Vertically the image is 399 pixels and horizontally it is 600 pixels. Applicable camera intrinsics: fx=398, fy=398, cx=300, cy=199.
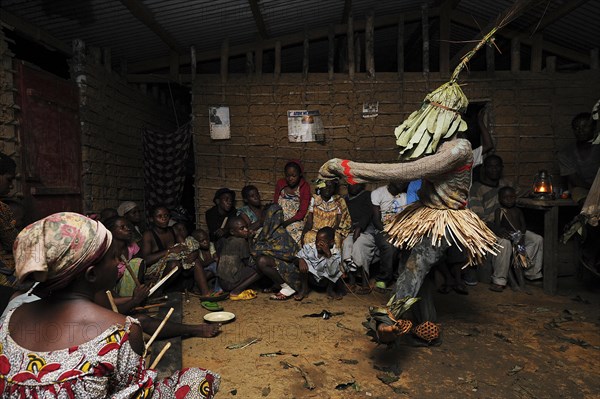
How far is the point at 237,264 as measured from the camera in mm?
4895

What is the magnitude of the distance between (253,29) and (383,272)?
3.94 meters

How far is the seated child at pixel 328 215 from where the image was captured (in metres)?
5.04

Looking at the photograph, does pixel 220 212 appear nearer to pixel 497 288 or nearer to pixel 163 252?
pixel 163 252

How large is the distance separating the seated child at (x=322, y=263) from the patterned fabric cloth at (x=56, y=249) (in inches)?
132

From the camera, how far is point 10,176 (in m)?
3.51

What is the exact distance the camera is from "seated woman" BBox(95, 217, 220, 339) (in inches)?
126

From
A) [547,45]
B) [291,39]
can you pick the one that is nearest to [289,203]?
[291,39]

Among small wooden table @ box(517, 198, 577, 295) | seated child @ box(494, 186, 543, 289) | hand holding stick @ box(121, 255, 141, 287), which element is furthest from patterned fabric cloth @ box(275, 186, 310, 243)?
small wooden table @ box(517, 198, 577, 295)

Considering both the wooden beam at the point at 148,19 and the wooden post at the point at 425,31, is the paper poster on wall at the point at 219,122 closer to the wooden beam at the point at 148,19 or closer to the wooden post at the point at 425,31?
the wooden beam at the point at 148,19

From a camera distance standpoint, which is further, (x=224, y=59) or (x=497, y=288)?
(x=224, y=59)

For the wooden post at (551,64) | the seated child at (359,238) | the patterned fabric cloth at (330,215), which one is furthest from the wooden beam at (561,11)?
the patterned fabric cloth at (330,215)

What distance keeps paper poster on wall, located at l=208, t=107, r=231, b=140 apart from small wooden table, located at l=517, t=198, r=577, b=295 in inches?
170

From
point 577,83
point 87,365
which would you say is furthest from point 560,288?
point 87,365

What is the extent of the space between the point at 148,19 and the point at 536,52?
5715 mm
